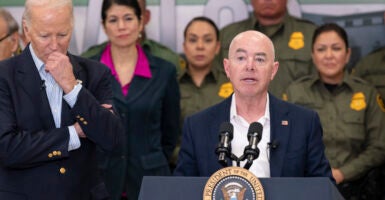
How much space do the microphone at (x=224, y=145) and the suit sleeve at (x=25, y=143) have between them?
92cm

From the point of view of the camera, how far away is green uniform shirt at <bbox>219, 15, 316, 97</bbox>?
22.6ft

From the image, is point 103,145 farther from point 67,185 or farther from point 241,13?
point 241,13

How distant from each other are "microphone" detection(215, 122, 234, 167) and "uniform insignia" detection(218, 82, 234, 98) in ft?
9.99

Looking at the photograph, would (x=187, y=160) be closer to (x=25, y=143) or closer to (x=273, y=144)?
(x=273, y=144)

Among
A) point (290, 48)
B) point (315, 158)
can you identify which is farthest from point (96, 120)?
point (290, 48)

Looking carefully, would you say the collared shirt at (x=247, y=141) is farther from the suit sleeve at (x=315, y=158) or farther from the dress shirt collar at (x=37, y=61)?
the dress shirt collar at (x=37, y=61)

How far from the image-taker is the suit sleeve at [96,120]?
168 inches

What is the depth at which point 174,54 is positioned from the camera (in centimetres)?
727

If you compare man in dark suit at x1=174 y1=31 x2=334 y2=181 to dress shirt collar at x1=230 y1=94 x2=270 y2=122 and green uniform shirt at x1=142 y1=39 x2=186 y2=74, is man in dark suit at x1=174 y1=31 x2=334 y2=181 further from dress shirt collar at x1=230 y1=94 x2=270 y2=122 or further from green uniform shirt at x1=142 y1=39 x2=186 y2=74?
green uniform shirt at x1=142 y1=39 x2=186 y2=74

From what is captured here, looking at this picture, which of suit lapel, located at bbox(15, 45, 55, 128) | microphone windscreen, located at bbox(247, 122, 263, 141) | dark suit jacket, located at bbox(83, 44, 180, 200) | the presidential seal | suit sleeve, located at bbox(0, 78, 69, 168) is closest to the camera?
the presidential seal

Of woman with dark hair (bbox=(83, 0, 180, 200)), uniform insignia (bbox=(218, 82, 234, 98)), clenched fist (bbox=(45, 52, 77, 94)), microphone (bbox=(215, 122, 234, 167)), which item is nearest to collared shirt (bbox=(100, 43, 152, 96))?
woman with dark hair (bbox=(83, 0, 180, 200))

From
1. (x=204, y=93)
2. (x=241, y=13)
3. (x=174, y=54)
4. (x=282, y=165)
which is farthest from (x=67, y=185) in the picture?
(x=241, y=13)

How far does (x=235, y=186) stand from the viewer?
3594 millimetres

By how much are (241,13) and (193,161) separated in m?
3.26
